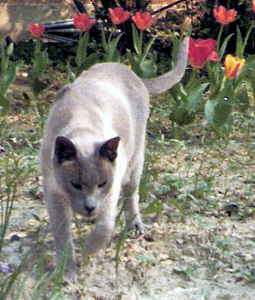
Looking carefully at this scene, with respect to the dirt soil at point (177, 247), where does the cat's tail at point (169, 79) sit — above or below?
above

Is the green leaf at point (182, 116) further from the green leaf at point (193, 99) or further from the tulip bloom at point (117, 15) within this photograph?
the tulip bloom at point (117, 15)

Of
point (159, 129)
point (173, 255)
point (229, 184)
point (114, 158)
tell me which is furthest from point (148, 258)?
point (159, 129)

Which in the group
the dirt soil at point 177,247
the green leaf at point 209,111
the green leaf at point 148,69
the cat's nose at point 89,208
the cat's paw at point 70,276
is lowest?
the dirt soil at point 177,247

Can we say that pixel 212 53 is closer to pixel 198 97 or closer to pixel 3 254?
pixel 198 97

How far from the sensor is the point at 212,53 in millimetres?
4379

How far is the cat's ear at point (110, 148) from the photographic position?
8.93 ft

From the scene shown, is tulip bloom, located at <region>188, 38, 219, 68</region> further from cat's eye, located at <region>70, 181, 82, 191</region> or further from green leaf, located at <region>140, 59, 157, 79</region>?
cat's eye, located at <region>70, 181, 82, 191</region>

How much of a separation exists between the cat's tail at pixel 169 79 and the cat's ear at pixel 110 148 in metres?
1.49

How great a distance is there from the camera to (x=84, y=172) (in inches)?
108

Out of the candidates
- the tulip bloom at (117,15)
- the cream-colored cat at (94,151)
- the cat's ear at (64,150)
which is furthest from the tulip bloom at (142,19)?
the cat's ear at (64,150)

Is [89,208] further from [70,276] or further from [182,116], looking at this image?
[182,116]

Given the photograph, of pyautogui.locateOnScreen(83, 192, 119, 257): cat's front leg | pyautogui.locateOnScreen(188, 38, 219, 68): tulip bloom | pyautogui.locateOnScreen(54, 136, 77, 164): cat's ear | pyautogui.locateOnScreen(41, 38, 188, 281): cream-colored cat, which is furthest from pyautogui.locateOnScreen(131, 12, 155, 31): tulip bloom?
pyautogui.locateOnScreen(54, 136, 77, 164): cat's ear

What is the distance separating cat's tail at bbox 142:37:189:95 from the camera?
4.24 m

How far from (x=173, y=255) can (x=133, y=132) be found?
78cm
